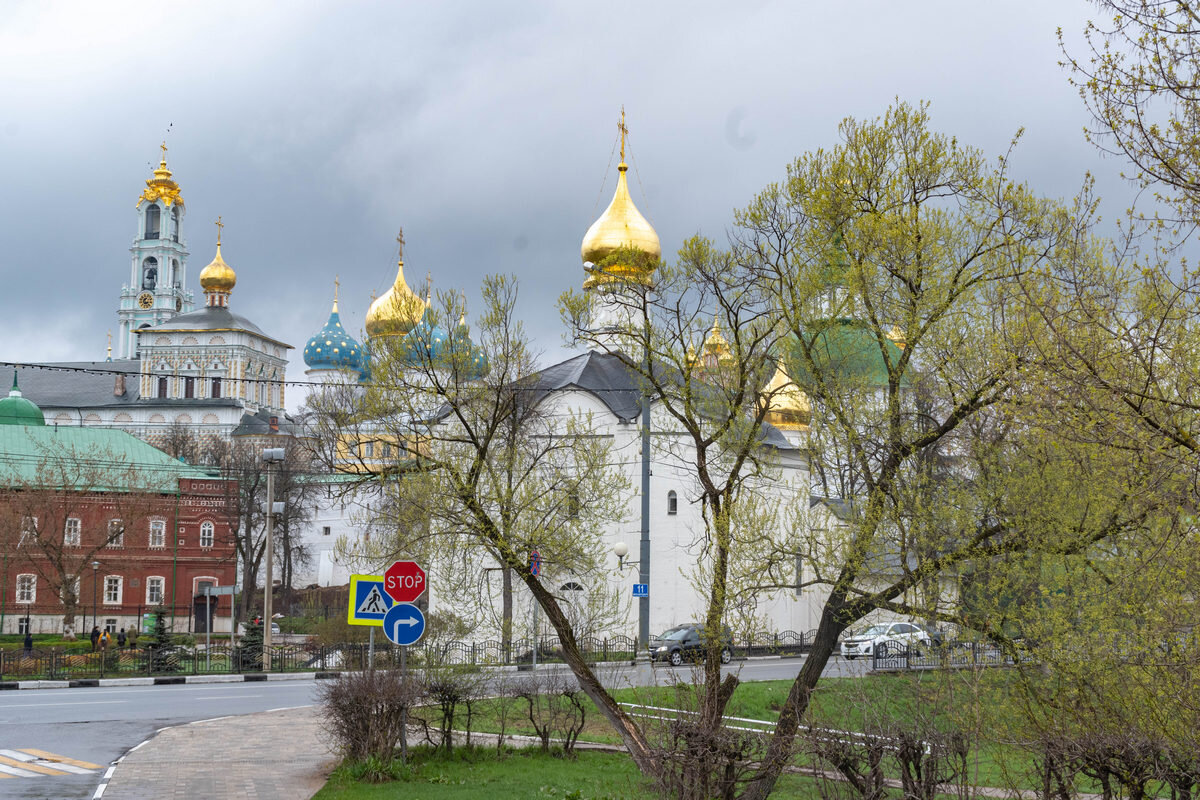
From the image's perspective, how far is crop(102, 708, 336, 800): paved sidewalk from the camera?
11680 millimetres

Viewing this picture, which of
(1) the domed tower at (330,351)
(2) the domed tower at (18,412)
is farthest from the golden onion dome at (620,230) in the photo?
(1) the domed tower at (330,351)

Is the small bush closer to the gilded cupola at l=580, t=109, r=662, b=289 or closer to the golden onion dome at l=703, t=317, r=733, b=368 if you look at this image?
the golden onion dome at l=703, t=317, r=733, b=368

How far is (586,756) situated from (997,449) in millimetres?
6538

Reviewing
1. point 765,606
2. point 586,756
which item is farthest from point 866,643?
point 586,756

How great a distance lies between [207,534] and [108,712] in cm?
2665

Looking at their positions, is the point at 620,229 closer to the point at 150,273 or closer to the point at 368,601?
the point at 368,601

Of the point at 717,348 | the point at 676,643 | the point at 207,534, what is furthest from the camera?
the point at 207,534

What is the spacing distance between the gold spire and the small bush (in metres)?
104

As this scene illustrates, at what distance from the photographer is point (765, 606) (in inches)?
1398

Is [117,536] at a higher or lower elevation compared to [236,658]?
higher

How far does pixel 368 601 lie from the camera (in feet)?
42.1

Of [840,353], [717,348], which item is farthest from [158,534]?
[840,353]

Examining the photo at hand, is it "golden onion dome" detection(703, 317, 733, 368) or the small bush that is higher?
"golden onion dome" detection(703, 317, 733, 368)

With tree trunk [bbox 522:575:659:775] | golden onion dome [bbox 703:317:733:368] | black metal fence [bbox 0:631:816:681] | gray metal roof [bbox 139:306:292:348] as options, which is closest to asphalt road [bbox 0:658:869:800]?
tree trunk [bbox 522:575:659:775]
